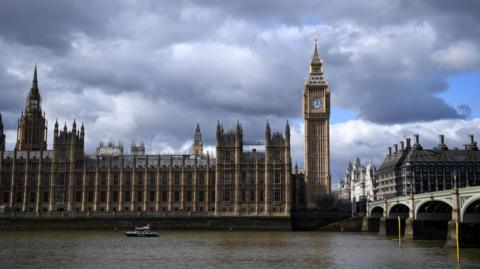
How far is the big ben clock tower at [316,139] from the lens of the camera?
181 m

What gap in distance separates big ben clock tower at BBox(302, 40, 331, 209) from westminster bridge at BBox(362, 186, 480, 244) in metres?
30.6

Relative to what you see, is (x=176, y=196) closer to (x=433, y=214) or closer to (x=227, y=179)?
(x=227, y=179)

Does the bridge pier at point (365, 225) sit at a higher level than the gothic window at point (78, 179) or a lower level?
lower

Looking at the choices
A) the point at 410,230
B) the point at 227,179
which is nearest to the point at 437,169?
the point at 227,179

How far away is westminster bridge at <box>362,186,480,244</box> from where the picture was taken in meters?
85.9

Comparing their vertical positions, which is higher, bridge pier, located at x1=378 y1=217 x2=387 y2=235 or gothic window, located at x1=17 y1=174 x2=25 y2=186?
gothic window, located at x1=17 y1=174 x2=25 y2=186

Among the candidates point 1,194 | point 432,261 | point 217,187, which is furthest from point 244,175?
point 432,261

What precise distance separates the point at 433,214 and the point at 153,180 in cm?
7426

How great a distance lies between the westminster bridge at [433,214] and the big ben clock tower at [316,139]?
30617 millimetres

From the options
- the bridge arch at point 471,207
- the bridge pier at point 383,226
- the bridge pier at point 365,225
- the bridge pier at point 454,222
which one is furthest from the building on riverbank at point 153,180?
the bridge pier at point 454,222

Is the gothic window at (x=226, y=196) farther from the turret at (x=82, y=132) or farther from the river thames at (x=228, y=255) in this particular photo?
the river thames at (x=228, y=255)

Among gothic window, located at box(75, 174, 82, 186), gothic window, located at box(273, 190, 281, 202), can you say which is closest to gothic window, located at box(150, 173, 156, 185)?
gothic window, located at box(75, 174, 82, 186)

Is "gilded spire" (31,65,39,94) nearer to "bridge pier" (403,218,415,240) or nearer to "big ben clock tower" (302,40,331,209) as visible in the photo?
"big ben clock tower" (302,40,331,209)

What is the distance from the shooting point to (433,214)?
4331 inches
